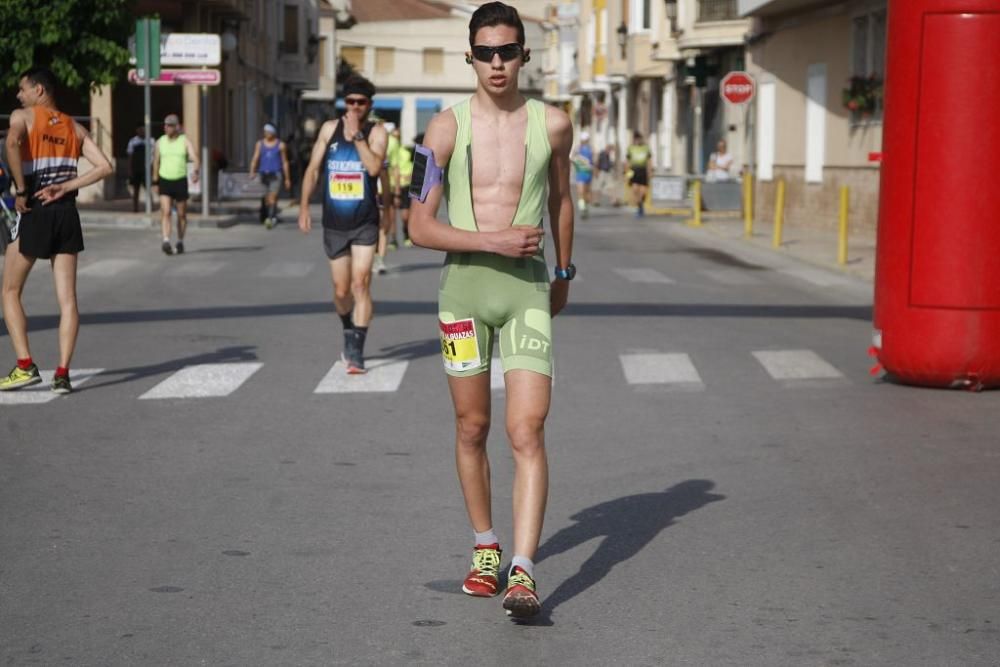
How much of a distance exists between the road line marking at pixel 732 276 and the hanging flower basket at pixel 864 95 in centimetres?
826

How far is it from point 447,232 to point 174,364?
7.24 meters

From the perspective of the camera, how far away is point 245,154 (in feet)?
191

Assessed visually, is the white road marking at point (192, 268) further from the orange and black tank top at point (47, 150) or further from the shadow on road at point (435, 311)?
the orange and black tank top at point (47, 150)

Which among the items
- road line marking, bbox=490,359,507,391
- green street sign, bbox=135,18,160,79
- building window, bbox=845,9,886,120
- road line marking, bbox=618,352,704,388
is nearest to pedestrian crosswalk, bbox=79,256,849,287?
road line marking, bbox=618,352,704,388

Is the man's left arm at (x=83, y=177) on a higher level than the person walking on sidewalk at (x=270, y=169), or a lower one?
higher

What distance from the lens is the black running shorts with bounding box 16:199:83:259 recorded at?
10594 millimetres

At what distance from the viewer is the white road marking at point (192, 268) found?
68.4ft

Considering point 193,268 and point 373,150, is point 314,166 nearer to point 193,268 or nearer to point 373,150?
point 373,150

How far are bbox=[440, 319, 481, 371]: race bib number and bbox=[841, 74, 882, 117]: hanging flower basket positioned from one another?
25.3 m

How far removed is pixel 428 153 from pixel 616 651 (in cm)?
160

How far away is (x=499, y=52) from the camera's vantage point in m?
5.48

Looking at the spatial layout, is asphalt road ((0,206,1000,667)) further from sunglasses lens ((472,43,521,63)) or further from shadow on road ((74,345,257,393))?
sunglasses lens ((472,43,521,63))

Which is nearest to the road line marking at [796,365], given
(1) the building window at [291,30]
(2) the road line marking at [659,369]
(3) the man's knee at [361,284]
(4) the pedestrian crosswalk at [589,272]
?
(2) the road line marking at [659,369]

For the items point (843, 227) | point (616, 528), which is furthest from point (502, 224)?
point (843, 227)
